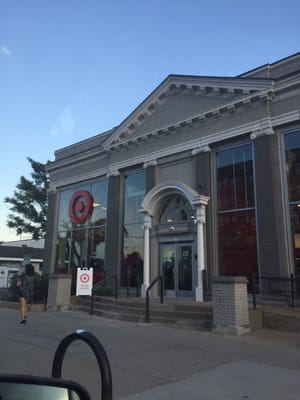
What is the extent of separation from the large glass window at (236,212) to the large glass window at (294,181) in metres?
1.42

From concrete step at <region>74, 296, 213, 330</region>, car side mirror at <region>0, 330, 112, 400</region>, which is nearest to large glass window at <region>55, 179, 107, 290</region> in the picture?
concrete step at <region>74, 296, 213, 330</region>

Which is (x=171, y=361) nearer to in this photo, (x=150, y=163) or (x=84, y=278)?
(x=84, y=278)

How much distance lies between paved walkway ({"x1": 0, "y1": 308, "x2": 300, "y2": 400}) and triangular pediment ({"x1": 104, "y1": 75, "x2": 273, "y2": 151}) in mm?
9215

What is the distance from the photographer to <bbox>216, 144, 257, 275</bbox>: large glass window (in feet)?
45.2

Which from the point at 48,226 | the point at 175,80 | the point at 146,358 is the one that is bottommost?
the point at 146,358

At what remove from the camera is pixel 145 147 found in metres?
18.3

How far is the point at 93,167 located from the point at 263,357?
1627cm

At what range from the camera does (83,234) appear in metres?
21.0

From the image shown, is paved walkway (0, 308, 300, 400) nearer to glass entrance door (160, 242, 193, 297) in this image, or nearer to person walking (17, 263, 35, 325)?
person walking (17, 263, 35, 325)

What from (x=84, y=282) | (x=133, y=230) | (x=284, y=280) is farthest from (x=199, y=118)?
(x=84, y=282)

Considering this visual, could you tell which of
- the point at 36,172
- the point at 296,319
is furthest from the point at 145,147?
the point at 36,172

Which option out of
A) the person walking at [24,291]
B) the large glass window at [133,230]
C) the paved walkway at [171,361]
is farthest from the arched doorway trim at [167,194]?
the person walking at [24,291]

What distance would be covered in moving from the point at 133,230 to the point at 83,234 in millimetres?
4267

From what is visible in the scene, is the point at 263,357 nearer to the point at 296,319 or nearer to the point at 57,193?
the point at 296,319
